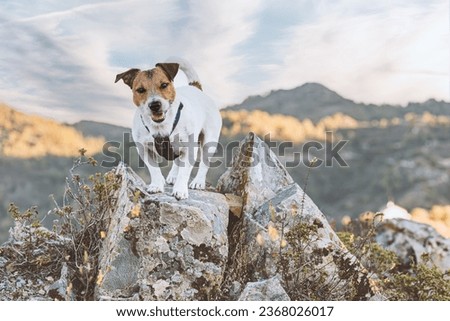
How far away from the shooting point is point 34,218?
5035 millimetres

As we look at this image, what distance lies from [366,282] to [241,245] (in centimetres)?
102

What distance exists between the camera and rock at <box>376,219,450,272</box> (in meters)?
6.58

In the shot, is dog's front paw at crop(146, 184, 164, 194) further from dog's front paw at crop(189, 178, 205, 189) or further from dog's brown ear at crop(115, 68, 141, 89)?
dog's brown ear at crop(115, 68, 141, 89)

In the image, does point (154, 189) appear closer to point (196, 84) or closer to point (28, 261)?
point (196, 84)

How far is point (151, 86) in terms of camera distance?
4164 millimetres

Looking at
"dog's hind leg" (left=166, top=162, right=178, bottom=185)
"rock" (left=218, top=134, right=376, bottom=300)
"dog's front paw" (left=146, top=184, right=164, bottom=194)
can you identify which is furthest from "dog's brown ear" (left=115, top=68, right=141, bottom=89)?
"rock" (left=218, top=134, right=376, bottom=300)

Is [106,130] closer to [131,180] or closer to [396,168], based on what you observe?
[131,180]

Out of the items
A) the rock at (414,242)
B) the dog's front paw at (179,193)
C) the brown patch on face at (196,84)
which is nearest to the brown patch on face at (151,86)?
the dog's front paw at (179,193)

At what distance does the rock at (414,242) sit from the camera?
6579 mm

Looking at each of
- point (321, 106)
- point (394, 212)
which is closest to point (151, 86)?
point (321, 106)

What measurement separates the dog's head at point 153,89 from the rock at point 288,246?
1047 millimetres

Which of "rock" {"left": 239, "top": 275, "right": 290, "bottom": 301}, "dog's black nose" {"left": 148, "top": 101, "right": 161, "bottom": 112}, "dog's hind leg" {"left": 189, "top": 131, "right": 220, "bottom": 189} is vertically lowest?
"rock" {"left": 239, "top": 275, "right": 290, "bottom": 301}

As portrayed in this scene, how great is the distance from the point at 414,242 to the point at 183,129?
11.0 feet

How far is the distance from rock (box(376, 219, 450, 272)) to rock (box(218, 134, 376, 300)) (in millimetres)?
1794
